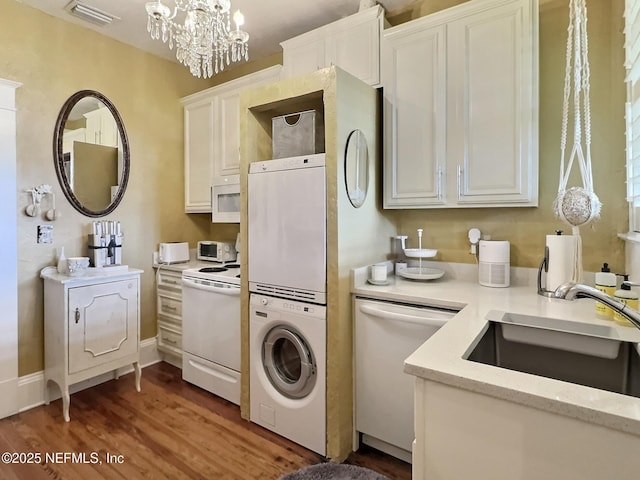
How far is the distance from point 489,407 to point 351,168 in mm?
1448

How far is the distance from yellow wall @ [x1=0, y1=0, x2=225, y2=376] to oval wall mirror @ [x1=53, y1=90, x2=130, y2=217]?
6 centimetres

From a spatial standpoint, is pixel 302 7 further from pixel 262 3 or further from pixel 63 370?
pixel 63 370

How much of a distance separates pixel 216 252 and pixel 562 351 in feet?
9.24

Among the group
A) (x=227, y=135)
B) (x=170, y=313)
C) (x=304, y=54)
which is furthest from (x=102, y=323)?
(x=304, y=54)

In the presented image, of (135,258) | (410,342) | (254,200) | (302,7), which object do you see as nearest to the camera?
(410,342)

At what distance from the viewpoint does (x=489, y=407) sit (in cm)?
84

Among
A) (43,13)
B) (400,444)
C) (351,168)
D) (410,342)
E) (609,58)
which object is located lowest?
(400,444)

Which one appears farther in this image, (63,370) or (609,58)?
(63,370)

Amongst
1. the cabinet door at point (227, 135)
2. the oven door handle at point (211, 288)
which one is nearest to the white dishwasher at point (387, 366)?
the oven door handle at point (211, 288)

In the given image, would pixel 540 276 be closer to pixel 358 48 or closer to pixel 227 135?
pixel 358 48

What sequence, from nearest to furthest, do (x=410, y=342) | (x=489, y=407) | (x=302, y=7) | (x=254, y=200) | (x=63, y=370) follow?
(x=489, y=407) → (x=410, y=342) → (x=254, y=200) → (x=63, y=370) → (x=302, y=7)

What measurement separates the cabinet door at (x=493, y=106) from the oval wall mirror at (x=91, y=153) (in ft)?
8.88

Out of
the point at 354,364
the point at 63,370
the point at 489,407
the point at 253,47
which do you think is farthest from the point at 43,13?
the point at 489,407

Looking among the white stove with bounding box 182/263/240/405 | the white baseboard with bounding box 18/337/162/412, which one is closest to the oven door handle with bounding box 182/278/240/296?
the white stove with bounding box 182/263/240/405
